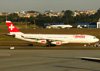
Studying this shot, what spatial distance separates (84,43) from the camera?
7312 cm

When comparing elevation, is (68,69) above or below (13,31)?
below

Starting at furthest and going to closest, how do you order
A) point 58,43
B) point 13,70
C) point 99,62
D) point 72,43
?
point 72,43 → point 58,43 → point 99,62 → point 13,70

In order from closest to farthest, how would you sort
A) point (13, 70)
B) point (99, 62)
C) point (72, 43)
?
Result: point (13, 70) → point (99, 62) → point (72, 43)

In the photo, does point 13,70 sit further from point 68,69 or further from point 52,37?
Answer: point 52,37

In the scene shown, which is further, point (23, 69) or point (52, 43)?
point (52, 43)

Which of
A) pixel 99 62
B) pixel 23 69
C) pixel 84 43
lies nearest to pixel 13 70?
pixel 23 69

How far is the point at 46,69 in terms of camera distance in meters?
31.8

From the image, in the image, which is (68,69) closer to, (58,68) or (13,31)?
(58,68)

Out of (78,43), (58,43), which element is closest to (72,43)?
(78,43)

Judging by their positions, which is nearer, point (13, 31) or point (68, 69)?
point (68, 69)

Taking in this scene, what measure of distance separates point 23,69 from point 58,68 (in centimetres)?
459

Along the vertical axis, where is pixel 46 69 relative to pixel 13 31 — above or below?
below

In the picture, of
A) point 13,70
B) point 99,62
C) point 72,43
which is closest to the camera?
point 13,70

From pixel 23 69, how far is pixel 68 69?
19.0 ft
